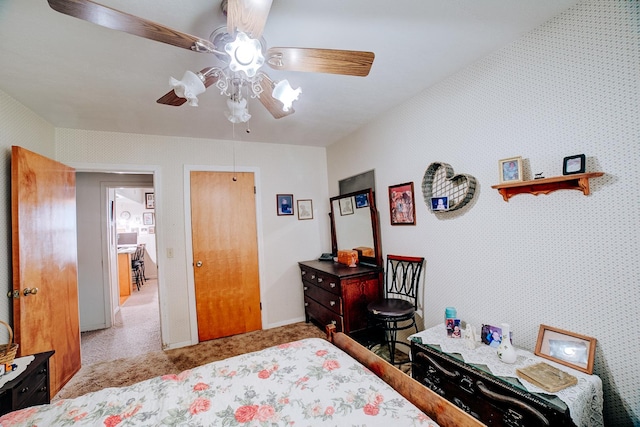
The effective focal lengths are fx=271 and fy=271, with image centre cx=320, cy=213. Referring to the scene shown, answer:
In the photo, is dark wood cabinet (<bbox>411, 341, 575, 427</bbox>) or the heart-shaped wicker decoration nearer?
dark wood cabinet (<bbox>411, 341, 575, 427</bbox>)

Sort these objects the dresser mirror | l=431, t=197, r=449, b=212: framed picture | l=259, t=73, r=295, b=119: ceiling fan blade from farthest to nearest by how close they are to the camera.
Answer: the dresser mirror → l=431, t=197, r=449, b=212: framed picture → l=259, t=73, r=295, b=119: ceiling fan blade

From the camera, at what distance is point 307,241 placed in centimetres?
387

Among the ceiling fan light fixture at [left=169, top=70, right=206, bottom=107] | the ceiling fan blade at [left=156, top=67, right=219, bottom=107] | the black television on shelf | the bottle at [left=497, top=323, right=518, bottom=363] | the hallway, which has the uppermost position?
the ceiling fan blade at [left=156, top=67, right=219, bottom=107]

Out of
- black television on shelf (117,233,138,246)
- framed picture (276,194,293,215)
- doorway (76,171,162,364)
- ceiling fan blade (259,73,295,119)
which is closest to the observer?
ceiling fan blade (259,73,295,119)

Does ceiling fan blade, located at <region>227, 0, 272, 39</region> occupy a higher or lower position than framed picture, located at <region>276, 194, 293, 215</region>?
higher

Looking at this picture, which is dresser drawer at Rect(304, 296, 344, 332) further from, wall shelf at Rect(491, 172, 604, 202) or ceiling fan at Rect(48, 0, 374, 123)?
ceiling fan at Rect(48, 0, 374, 123)

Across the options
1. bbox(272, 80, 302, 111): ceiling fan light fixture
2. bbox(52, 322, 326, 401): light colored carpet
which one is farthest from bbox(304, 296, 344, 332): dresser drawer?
bbox(272, 80, 302, 111): ceiling fan light fixture

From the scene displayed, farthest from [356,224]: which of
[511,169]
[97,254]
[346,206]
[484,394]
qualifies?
[97,254]

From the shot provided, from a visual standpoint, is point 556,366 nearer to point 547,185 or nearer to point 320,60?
point 547,185

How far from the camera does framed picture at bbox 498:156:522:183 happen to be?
5.43ft

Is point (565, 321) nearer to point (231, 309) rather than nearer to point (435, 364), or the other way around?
point (435, 364)

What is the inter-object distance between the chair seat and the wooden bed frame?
0.69m

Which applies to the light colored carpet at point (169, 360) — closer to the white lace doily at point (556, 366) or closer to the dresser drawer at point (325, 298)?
the dresser drawer at point (325, 298)

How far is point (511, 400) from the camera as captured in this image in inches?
53.2
